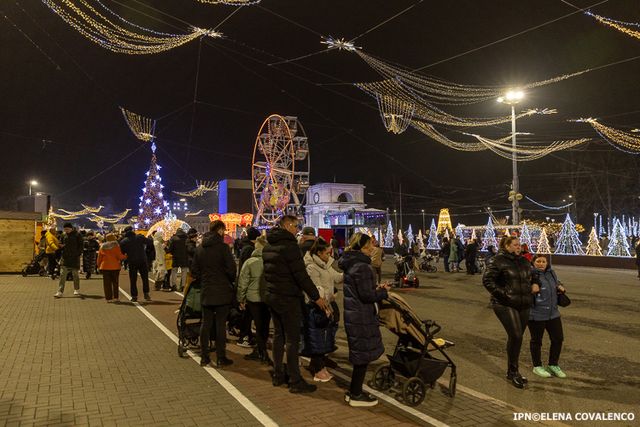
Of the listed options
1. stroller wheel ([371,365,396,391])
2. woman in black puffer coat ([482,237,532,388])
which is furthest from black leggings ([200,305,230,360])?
woman in black puffer coat ([482,237,532,388])

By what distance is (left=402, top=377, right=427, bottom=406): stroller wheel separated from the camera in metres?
4.64

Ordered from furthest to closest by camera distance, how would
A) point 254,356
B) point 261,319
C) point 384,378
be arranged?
point 254,356 → point 261,319 → point 384,378

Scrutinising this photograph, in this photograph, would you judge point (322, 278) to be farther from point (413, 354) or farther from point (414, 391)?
point (414, 391)

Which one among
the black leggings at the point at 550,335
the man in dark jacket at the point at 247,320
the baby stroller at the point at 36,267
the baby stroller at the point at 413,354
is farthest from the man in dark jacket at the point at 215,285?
the baby stroller at the point at 36,267

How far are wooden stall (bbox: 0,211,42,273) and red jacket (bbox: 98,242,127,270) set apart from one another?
10.3 metres

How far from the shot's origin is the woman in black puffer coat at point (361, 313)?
4.52 meters

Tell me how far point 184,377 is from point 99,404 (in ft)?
3.56

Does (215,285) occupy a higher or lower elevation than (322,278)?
lower

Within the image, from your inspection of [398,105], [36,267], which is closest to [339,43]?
[398,105]

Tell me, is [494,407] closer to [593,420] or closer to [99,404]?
[593,420]

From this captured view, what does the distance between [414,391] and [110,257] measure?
9.08 meters

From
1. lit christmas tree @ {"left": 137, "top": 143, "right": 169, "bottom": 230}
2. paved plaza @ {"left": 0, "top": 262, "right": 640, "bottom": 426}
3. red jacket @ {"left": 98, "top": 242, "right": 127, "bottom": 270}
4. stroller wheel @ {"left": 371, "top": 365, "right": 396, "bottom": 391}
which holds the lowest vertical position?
paved plaza @ {"left": 0, "top": 262, "right": 640, "bottom": 426}

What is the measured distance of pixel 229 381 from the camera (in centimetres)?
544

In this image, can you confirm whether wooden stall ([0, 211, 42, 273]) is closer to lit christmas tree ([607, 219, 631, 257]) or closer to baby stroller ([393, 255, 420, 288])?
baby stroller ([393, 255, 420, 288])
